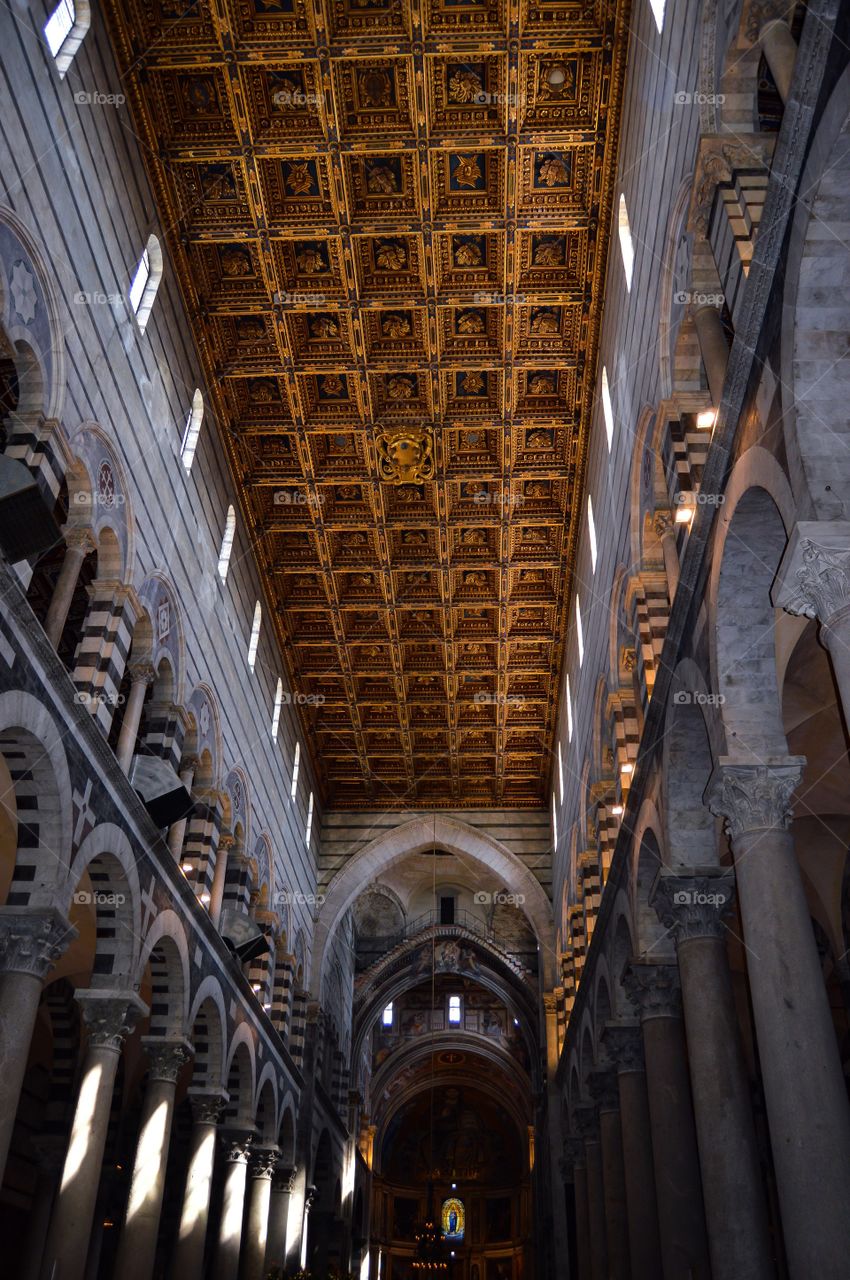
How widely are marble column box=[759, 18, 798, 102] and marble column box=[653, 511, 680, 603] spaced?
482 cm

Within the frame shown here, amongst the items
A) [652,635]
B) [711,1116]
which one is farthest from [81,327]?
[711,1116]

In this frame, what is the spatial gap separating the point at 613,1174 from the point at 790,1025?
34.9ft

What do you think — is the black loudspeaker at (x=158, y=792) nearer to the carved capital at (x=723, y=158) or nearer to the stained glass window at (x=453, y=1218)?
the carved capital at (x=723, y=158)

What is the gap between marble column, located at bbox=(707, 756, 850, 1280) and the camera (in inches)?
287

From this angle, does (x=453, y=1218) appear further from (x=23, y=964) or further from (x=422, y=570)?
(x=23, y=964)

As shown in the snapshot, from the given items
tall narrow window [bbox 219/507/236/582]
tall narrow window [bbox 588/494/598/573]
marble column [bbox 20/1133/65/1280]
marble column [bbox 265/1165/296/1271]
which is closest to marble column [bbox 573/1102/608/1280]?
marble column [bbox 265/1165/296/1271]

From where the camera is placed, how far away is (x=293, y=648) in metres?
26.0

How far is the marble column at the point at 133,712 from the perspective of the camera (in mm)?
14492

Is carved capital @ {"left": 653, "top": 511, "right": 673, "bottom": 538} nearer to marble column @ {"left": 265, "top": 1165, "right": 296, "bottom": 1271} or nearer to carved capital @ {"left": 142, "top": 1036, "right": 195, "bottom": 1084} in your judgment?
carved capital @ {"left": 142, "top": 1036, "right": 195, "bottom": 1084}

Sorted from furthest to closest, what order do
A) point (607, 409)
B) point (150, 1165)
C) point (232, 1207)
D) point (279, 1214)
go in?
point (279, 1214)
point (232, 1207)
point (607, 409)
point (150, 1165)

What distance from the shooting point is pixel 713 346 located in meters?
10.4

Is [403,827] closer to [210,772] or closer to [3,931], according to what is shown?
[210,772]

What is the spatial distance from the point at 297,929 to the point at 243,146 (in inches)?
702

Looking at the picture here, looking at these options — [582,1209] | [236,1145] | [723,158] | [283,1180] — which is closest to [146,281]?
[723,158]
